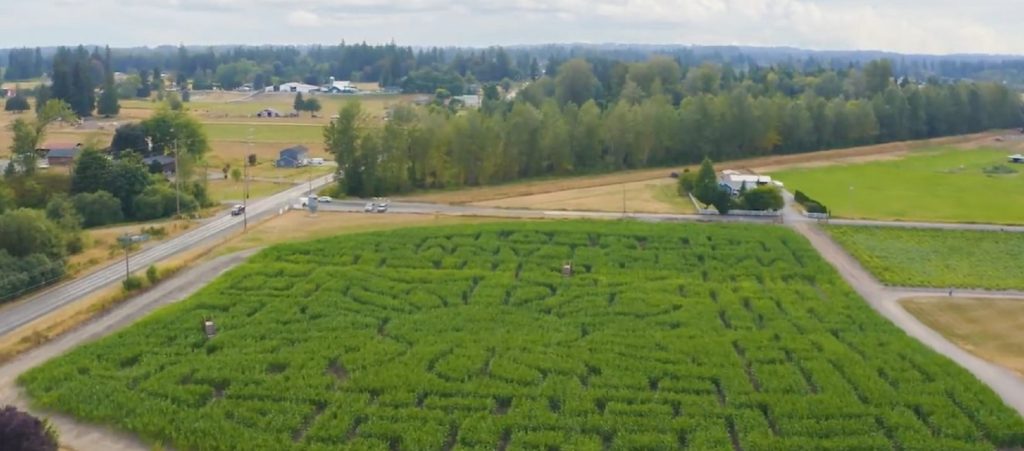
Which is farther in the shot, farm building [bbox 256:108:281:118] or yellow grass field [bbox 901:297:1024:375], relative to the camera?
farm building [bbox 256:108:281:118]

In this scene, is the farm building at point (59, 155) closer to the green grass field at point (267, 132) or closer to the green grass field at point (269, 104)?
the green grass field at point (267, 132)

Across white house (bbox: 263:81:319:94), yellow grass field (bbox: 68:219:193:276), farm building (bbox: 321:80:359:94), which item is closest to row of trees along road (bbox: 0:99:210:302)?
yellow grass field (bbox: 68:219:193:276)

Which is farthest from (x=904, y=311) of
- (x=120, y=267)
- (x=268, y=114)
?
(x=268, y=114)

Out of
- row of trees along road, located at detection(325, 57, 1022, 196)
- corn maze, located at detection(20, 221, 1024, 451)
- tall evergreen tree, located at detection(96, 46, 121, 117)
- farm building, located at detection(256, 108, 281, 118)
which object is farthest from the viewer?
farm building, located at detection(256, 108, 281, 118)

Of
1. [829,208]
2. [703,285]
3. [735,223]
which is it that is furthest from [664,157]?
[703,285]

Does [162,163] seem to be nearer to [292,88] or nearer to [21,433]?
[21,433]

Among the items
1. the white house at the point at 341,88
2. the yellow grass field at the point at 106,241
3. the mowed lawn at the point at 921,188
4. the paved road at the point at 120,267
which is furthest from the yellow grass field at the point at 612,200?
the white house at the point at 341,88

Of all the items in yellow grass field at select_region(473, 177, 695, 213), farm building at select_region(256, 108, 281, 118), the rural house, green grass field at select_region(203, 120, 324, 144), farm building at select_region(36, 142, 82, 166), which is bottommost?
yellow grass field at select_region(473, 177, 695, 213)

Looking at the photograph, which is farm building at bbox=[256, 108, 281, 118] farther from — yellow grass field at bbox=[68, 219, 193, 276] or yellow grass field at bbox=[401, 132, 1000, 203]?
yellow grass field at bbox=[68, 219, 193, 276]
